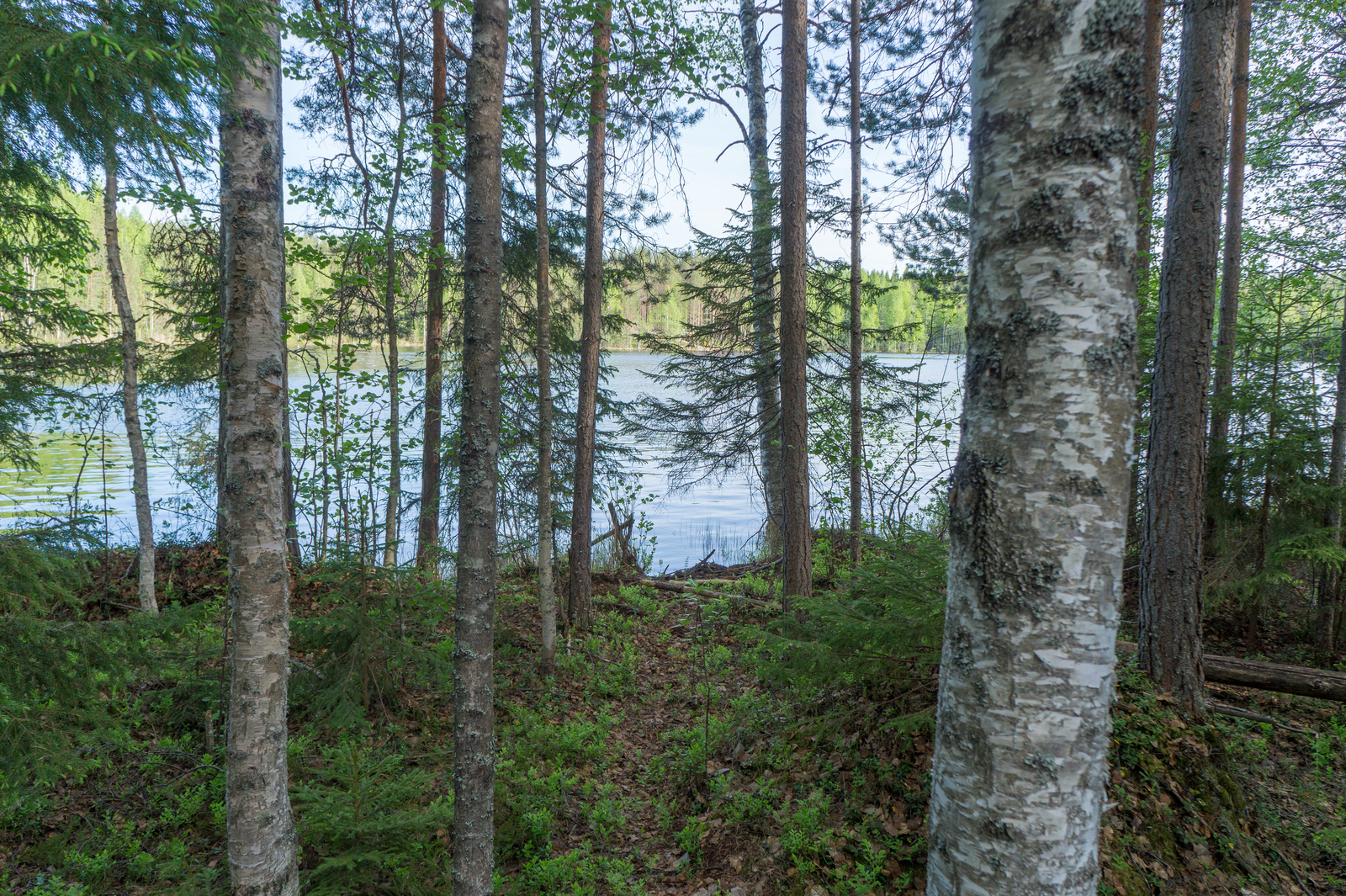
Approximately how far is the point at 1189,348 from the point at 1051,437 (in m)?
3.73

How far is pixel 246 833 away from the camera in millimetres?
2646

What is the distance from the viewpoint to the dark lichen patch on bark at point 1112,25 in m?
1.40

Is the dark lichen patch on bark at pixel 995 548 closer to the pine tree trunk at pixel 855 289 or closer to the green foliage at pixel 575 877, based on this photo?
the green foliage at pixel 575 877

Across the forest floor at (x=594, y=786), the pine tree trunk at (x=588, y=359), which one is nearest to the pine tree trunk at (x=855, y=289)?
the pine tree trunk at (x=588, y=359)

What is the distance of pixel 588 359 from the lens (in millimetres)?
7289

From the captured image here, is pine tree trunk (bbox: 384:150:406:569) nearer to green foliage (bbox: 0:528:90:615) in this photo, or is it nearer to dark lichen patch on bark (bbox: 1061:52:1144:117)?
green foliage (bbox: 0:528:90:615)

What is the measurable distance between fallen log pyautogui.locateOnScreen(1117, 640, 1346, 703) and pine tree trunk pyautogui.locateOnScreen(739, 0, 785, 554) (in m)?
5.92

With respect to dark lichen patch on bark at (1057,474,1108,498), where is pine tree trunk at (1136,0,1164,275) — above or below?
above

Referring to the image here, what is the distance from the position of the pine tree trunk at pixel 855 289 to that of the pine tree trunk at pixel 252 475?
7.57 metres

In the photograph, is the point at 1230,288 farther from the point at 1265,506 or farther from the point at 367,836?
the point at 367,836

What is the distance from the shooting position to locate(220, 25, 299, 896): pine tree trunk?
2.62 metres

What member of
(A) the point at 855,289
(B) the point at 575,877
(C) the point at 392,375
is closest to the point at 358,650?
(B) the point at 575,877

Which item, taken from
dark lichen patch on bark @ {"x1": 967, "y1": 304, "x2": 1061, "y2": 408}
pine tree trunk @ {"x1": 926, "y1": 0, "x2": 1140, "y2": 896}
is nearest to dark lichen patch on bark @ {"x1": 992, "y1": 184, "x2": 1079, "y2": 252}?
pine tree trunk @ {"x1": 926, "y1": 0, "x2": 1140, "y2": 896}

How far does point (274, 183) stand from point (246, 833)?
2.87 meters
